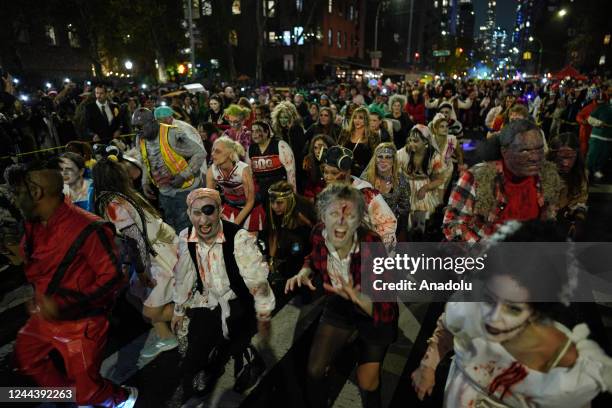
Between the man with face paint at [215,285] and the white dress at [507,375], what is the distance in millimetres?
1539

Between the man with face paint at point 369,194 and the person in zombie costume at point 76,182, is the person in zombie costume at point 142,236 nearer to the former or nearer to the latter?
the person in zombie costume at point 76,182

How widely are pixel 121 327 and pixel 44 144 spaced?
7.70 metres

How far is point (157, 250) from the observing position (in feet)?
13.0

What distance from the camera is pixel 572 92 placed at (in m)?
15.0

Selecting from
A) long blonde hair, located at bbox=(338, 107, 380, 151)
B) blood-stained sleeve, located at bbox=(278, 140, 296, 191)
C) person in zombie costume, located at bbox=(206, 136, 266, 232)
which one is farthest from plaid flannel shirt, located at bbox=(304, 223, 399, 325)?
long blonde hair, located at bbox=(338, 107, 380, 151)

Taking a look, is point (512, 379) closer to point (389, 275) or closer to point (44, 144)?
point (389, 275)

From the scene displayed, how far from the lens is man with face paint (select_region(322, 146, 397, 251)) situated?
13.1ft

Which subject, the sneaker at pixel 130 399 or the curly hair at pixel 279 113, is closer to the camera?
the sneaker at pixel 130 399

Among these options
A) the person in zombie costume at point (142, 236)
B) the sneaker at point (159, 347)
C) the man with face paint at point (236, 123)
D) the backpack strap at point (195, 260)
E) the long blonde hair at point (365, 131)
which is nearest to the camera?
the backpack strap at point (195, 260)

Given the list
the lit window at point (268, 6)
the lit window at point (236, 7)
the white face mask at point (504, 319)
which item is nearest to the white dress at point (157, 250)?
the white face mask at point (504, 319)

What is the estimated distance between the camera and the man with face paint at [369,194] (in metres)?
4.00

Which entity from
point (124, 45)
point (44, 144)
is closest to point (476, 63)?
point (124, 45)
